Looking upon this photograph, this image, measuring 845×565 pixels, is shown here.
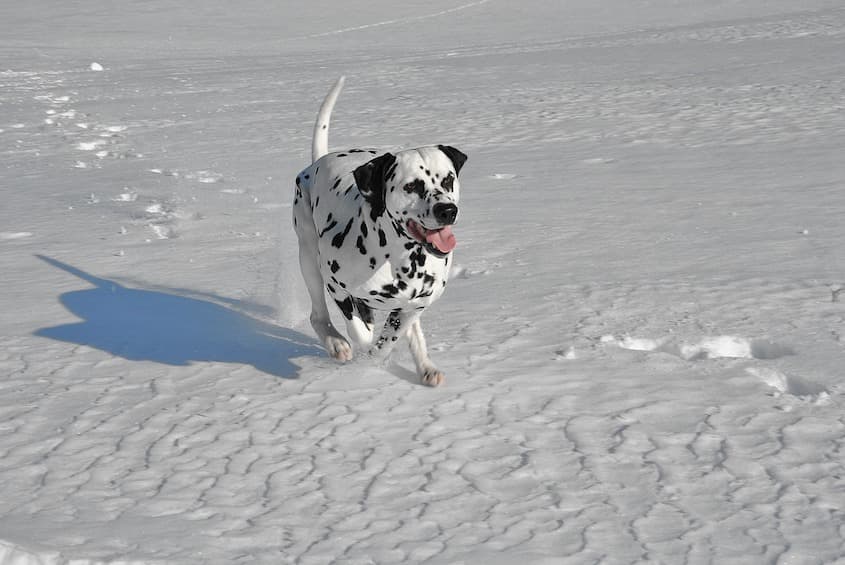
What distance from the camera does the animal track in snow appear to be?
489cm

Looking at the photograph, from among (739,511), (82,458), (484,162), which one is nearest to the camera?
(739,511)

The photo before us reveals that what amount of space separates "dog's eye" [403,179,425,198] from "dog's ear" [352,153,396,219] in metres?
0.12

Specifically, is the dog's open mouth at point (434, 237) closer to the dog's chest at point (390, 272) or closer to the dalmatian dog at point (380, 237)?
the dalmatian dog at point (380, 237)

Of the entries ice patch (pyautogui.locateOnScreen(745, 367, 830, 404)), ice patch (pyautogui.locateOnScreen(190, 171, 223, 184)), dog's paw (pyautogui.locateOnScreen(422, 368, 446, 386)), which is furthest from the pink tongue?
ice patch (pyautogui.locateOnScreen(190, 171, 223, 184))

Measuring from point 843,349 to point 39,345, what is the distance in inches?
151

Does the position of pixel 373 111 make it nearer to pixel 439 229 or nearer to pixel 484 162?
pixel 484 162

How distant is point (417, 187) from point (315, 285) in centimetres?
123

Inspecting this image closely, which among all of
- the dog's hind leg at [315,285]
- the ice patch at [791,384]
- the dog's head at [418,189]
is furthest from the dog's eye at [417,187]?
the ice patch at [791,384]

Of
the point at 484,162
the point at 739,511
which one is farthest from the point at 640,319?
the point at 484,162

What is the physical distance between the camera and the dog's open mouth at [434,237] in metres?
4.03

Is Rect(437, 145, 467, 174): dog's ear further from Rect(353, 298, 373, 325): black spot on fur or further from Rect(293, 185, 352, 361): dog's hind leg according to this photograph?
Rect(293, 185, 352, 361): dog's hind leg

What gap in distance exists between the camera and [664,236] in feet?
23.1

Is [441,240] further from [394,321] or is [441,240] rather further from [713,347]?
[713,347]

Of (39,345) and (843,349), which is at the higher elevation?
(39,345)
